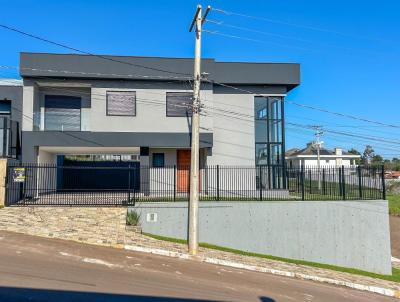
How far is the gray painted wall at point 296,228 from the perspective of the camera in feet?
54.4

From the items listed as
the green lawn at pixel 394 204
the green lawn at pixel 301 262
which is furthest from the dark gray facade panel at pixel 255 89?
the green lawn at pixel 394 204

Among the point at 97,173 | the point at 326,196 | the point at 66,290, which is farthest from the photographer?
the point at 97,173

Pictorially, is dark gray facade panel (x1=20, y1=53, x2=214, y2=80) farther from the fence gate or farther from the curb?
the curb

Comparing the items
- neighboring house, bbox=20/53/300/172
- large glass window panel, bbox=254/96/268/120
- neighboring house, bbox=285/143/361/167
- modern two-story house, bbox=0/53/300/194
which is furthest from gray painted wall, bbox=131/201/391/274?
neighboring house, bbox=285/143/361/167

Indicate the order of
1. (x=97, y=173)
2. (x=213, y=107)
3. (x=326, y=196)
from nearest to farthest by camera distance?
(x=326, y=196) → (x=213, y=107) → (x=97, y=173)

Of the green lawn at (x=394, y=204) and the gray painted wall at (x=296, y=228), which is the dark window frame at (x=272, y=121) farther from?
the green lawn at (x=394, y=204)

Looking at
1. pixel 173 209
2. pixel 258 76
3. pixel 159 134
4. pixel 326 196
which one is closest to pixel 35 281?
pixel 173 209

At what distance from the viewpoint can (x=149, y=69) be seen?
20969 mm

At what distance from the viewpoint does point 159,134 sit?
20.7 metres

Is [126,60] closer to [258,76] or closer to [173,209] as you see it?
Result: [258,76]

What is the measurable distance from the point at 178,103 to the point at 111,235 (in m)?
8.86

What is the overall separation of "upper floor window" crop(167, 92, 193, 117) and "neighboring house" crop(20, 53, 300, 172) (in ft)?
0.17

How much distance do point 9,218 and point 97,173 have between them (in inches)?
501

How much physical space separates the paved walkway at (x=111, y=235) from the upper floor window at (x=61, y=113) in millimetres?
6683
